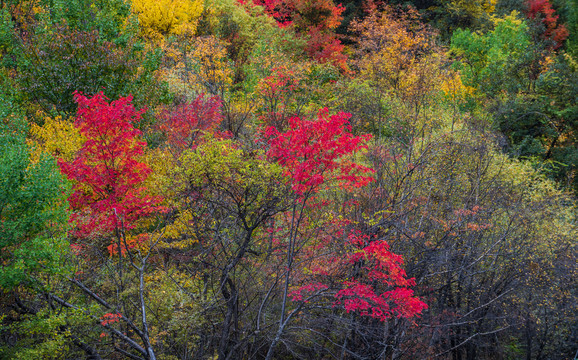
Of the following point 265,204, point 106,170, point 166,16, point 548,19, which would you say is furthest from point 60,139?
point 548,19

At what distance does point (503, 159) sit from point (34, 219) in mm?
16233

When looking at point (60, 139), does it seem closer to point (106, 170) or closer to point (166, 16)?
point (106, 170)

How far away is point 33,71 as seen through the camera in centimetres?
1411

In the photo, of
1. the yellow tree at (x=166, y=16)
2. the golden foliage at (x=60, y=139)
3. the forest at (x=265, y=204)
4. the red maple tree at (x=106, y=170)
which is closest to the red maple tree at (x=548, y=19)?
the forest at (x=265, y=204)

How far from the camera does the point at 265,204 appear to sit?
9844mm

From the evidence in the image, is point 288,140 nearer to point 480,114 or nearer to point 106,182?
point 106,182

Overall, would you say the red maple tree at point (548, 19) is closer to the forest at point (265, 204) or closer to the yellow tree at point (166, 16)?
the forest at point (265, 204)

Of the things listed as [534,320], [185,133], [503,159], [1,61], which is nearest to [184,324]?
[185,133]

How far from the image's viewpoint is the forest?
9.42m

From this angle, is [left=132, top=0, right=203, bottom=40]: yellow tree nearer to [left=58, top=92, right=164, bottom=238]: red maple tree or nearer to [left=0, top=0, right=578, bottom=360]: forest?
[left=0, top=0, right=578, bottom=360]: forest

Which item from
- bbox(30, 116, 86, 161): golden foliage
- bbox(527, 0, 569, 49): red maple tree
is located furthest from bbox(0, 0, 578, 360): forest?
bbox(527, 0, 569, 49): red maple tree

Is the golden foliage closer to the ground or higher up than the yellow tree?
closer to the ground

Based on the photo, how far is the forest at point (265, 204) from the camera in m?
9.42

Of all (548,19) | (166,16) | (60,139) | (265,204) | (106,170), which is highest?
(548,19)
